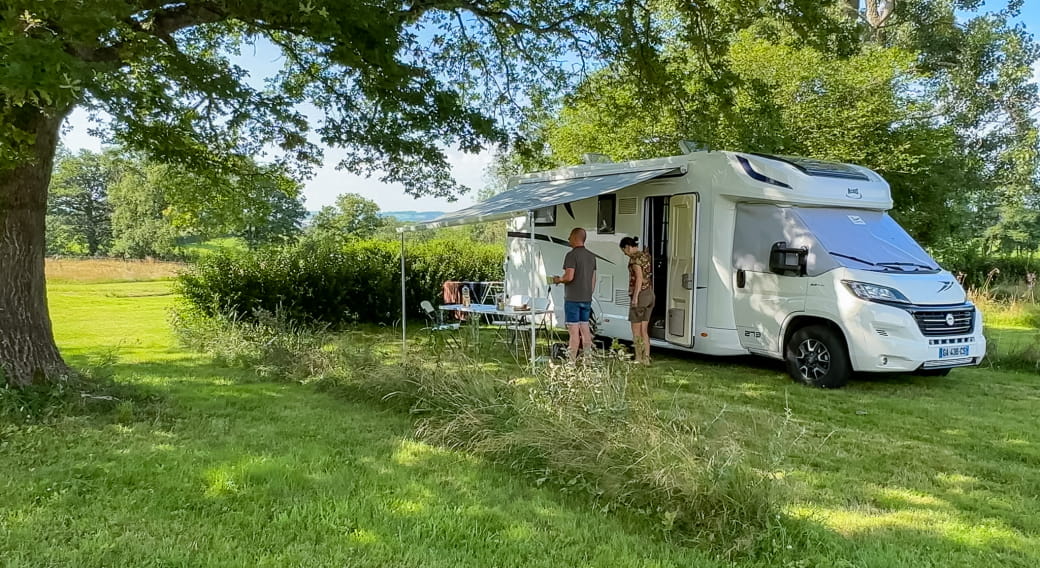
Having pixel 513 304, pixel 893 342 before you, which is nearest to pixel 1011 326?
pixel 893 342

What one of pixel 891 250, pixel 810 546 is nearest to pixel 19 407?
pixel 810 546

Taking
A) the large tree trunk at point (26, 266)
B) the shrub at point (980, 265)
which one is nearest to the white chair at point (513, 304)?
the large tree trunk at point (26, 266)

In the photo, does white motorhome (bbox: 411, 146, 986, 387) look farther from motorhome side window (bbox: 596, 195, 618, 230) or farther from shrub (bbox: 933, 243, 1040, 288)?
shrub (bbox: 933, 243, 1040, 288)

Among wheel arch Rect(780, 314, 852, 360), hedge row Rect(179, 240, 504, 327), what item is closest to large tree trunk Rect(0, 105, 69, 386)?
hedge row Rect(179, 240, 504, 327)

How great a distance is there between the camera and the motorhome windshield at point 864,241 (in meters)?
6.95

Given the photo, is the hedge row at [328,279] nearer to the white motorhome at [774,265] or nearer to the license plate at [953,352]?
the white motorhome at [774,265]

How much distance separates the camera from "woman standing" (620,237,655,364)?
7.75m

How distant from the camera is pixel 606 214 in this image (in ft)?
29.7

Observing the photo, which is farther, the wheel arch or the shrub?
the shrub

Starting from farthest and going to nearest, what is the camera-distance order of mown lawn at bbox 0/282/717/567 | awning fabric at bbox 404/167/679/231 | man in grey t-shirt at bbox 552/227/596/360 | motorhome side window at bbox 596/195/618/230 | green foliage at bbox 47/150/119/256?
green foliage at bbox 47/150/119/256 < motorhome side window at bbox 596/195/618/230 < man in grey t-shirt at bbox 552/227/596/360 < awning fabric at bbox 404/167/679/231 < mown lawn at bbox 0/282/717/567

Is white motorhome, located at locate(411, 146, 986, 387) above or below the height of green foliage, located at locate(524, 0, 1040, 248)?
below

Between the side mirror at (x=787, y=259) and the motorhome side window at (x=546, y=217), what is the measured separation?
134 inches

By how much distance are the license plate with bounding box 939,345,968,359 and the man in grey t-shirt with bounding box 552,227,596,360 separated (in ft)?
11.6

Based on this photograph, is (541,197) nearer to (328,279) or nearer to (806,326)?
(806,326)
